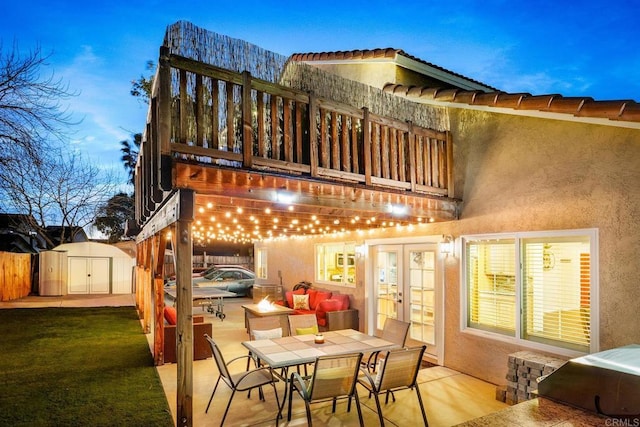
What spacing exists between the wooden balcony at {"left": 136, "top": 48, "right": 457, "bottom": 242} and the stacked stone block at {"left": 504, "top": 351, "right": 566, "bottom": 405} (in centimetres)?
246

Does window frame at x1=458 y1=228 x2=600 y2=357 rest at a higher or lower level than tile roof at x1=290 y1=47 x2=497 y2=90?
lower

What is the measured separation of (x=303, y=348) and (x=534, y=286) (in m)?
3.52

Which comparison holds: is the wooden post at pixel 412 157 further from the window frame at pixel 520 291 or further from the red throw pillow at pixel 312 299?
the red throw pillow at pixel 312 299

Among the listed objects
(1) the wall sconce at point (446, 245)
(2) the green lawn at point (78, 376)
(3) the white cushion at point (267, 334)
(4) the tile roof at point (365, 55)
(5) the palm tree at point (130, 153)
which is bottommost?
(2) the green lawn at point (78, 376)

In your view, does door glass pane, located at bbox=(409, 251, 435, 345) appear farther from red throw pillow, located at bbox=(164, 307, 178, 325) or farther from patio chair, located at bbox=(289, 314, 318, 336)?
red throw pillow, located at bbox=(164, 307, 178, 325)

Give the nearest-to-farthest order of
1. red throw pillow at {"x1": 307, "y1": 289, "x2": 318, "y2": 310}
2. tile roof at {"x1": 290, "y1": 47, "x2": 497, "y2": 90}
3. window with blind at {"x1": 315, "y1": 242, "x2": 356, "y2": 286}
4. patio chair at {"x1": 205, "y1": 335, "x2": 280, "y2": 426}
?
patio chair at {"x1": 205, "y1": 335, "x2": 280, "y2": 426}, tile roof at {"x1": 290, "y1": 47, "x2": 497, "y2": 90}, window with blind at {"x1": 315, "y1": 242, "x2": 356, "y2": 286}, red throw pillow at {"x1": 307, "y1": 289, "x2": 318, "y2": 310}

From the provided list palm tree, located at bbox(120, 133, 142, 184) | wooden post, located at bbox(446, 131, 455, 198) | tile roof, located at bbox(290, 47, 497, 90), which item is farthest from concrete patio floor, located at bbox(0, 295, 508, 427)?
palm tree, located at bbox(120, 133, 142, 184)

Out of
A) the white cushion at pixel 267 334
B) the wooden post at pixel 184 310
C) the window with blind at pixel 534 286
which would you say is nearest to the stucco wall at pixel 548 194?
the window with blind at pixel 534 286

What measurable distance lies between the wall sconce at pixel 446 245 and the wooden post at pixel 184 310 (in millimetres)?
4545

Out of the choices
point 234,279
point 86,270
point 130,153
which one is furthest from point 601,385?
point 130,153

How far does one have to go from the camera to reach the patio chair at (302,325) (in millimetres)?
6333

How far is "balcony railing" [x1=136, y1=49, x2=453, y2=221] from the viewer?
4.37 metres

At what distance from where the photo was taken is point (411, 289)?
7969 mm

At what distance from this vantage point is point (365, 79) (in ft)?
29.3
